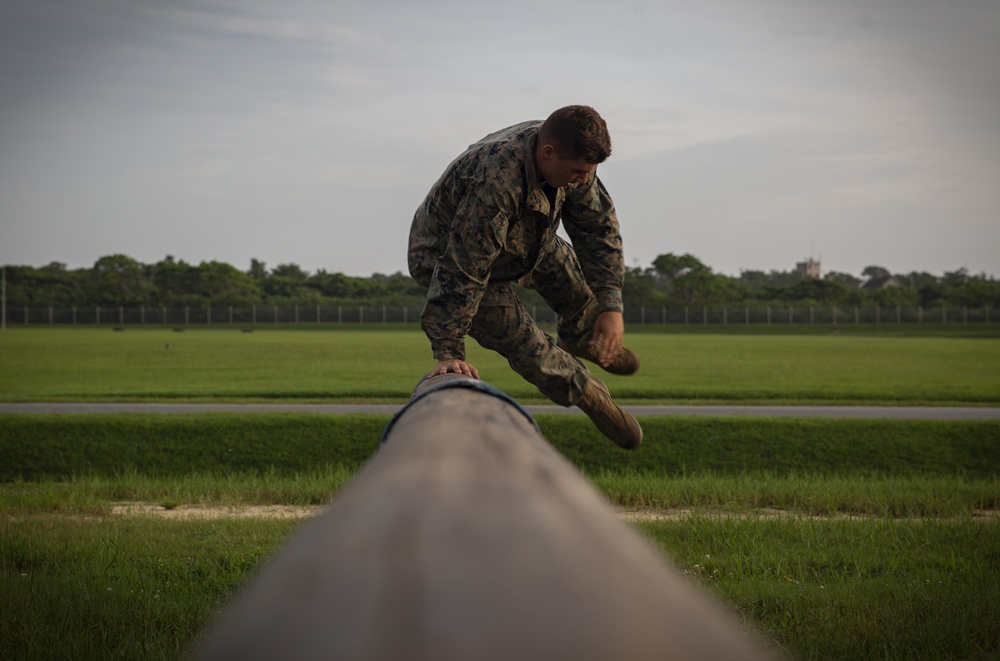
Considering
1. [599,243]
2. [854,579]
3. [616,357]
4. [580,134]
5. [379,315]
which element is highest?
[580,134]

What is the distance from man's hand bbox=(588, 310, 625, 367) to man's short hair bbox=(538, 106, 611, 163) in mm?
1132

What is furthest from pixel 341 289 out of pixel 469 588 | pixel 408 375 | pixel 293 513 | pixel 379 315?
pixel 469 588

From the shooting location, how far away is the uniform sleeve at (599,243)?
15.6 ft

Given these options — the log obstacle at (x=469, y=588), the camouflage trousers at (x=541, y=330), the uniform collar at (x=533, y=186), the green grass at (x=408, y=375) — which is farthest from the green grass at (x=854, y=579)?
the green grass at (x=408, y=375)

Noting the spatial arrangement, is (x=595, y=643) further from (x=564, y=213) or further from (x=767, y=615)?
(x=564, y=213)

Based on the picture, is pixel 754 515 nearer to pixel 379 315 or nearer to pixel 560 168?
pixel 560 168

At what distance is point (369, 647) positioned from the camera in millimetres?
810

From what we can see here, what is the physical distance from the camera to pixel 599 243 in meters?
4.87

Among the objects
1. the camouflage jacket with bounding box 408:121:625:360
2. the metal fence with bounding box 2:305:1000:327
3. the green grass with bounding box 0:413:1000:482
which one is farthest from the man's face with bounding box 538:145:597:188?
the metal fence with bounding box 2:305:1000:327

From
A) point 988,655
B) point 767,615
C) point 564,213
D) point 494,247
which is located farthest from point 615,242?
point 988,655

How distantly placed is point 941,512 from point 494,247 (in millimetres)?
4387

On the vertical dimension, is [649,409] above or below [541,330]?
below

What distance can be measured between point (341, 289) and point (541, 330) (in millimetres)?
97900

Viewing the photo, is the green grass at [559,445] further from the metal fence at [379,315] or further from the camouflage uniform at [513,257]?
the metal fence at [379,315]
